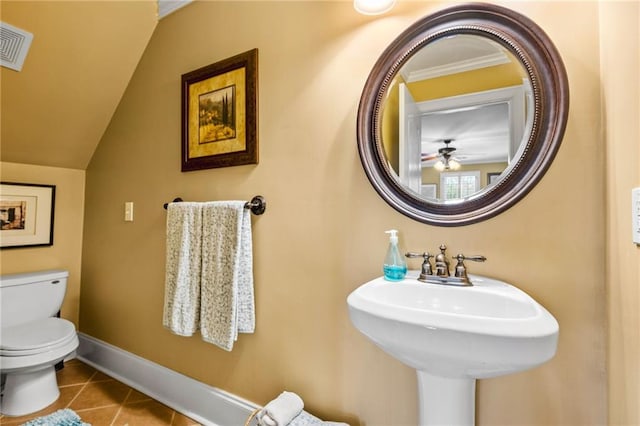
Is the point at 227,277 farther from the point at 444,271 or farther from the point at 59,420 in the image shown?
the point at 59,420

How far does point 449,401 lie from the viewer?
845 mm

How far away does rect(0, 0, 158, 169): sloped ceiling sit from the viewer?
1.58 metres

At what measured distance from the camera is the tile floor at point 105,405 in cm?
154

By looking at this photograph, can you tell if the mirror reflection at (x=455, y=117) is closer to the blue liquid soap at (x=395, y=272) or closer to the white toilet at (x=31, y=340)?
the blue liquid soap at (x=395, y=272)

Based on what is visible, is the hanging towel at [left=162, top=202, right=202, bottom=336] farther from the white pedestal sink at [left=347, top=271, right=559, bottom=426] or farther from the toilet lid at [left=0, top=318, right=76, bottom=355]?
the white pedestal sink at [left=347, top=271, right=559, bottom=426]

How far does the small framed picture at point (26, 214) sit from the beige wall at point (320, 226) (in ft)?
1.24

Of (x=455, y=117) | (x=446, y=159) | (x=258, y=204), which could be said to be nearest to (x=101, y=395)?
(x=258, y=204)

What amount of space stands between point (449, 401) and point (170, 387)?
1572 millimetres

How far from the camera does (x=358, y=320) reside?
768 millimetres

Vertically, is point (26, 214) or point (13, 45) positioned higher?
point (13, 45)

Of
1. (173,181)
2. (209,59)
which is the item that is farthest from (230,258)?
(209,59)

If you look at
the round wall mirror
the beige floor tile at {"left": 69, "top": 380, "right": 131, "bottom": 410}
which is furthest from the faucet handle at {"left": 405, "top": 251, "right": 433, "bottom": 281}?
the beige floor tile at {"left": 69, "top": 380, "right": 131, "bottom": 410}

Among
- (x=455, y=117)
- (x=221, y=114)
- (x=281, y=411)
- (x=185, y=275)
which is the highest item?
(x=221, y=114)

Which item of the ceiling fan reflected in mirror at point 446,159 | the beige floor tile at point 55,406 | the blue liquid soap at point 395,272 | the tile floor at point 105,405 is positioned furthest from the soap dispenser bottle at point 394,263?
the beige floor tile at point 55,406
